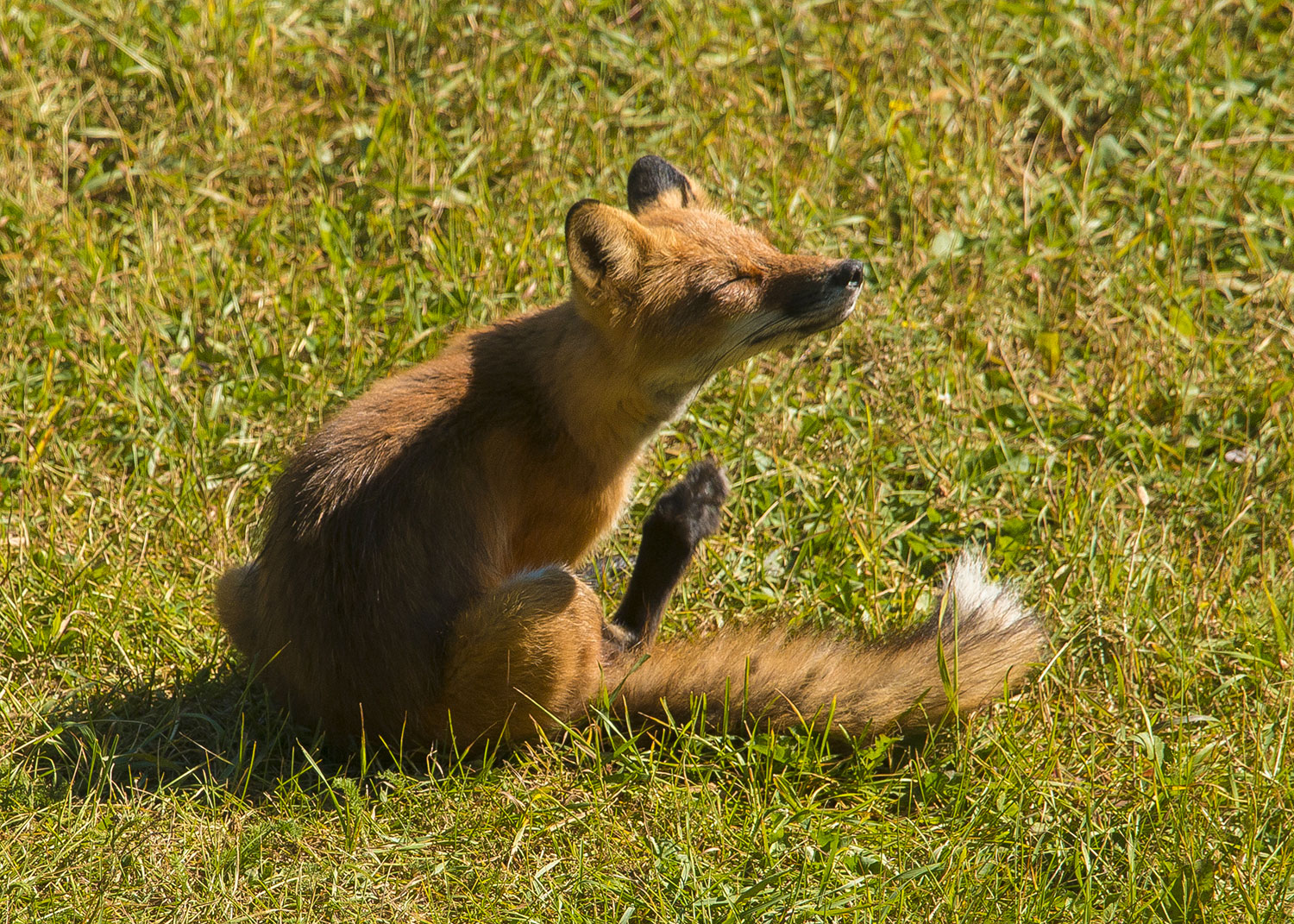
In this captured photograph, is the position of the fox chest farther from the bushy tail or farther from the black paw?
the bushy tail

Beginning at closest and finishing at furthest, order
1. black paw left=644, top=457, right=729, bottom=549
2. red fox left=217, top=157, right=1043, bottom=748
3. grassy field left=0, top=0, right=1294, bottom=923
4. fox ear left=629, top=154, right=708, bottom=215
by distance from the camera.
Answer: grassy field left=0, top=0, right=1294, bottom=923
red fox left=217, top=157, right=1043, bottom=748
black paw left=644, top=457, right=729, bottom=549
fox ear left=629, top=154, right=708, bottom=215

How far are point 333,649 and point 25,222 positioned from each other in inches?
142

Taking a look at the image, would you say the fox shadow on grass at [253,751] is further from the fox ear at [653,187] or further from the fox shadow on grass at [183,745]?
the fox ear at [653,187]

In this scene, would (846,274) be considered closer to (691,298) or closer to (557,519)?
(691,298)

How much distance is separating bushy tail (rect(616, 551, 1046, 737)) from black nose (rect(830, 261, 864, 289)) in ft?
3.98

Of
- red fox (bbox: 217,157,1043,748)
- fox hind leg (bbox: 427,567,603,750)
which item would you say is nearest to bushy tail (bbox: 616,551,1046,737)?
red fox (bbox: 217,157,1043,748)

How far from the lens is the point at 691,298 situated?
4.25 m

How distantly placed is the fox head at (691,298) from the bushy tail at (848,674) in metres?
1.05

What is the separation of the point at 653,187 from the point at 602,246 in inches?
31.3

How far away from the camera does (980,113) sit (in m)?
6.84

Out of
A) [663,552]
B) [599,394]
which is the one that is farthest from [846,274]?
[663,552]

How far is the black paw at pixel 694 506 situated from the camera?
4.62m

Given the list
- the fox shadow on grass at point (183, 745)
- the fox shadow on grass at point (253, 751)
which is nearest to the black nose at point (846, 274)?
the fox shadow on grass at point (253, 751)

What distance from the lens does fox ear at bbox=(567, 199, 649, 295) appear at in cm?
405
